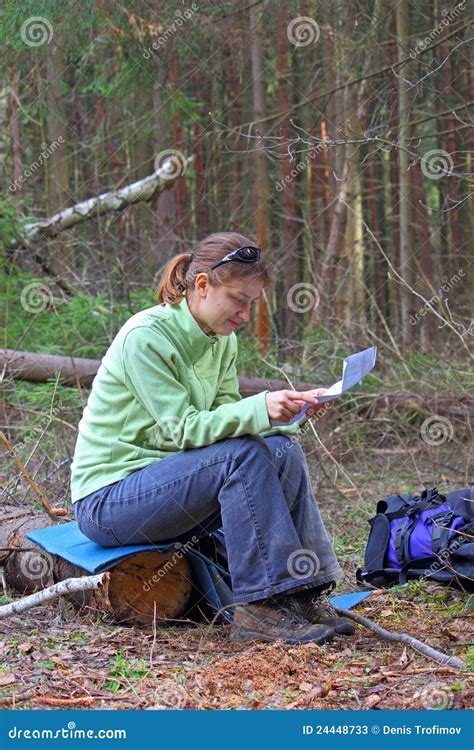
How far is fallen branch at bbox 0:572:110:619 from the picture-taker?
305 cm

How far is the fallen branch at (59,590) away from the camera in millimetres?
3049

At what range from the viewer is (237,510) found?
294 centimetres

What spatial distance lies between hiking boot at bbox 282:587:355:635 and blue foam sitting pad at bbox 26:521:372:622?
0.27m

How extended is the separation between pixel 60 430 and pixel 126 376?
2.11m

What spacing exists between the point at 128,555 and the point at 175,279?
0.94 meters

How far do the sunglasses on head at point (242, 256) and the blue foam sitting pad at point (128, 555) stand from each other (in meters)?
0.95

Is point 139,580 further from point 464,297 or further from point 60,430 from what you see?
point 464,297

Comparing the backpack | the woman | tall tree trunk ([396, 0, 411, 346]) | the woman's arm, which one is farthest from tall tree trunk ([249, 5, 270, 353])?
the woman's arm

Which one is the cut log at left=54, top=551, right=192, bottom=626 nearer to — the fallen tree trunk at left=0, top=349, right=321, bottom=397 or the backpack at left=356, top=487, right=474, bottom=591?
the backpack at left=356, top=487, right=474, bottom=591

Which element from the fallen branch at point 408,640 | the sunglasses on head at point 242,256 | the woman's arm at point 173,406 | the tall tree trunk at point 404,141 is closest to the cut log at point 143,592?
the woman's arm at point 173,406

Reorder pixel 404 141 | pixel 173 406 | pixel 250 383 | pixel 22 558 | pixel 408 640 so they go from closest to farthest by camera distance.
→ pixel 408 640, pixel 173 406, pixel 22 558, pixel 404 141, pixel 250 383

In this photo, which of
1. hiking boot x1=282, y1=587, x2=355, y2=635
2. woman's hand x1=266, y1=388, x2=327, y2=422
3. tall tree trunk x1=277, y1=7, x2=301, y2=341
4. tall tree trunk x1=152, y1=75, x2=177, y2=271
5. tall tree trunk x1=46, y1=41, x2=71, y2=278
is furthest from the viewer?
tall tree trunk x1=277, y1=7, x2=301, y2=341

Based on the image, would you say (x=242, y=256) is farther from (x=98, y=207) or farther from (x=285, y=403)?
(x=98, y=207)

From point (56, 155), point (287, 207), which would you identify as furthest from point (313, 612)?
point (287, 207)
